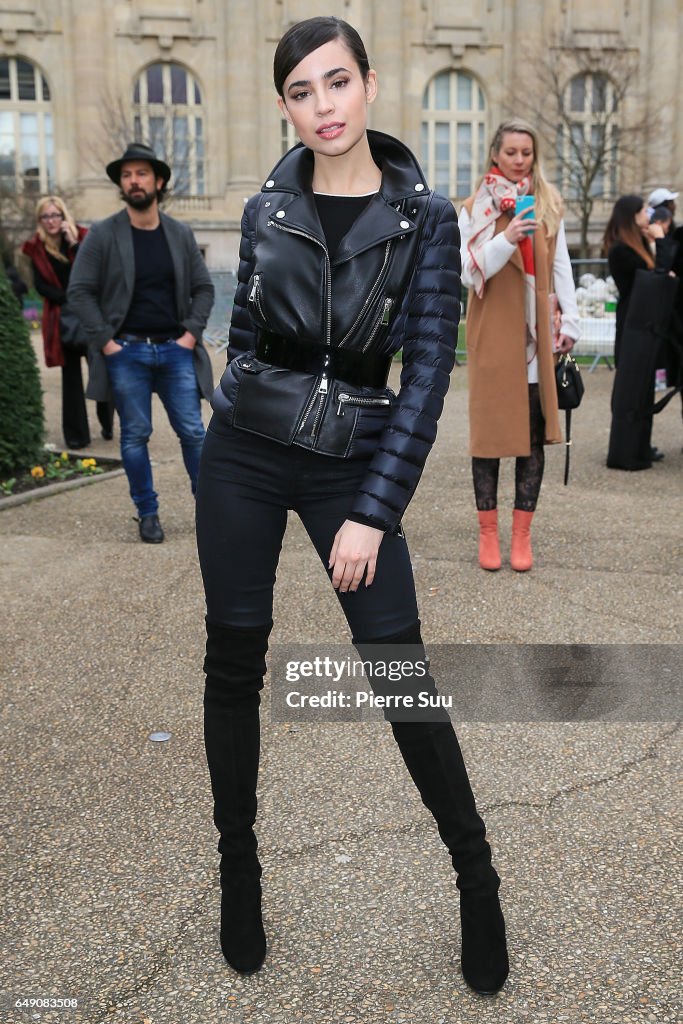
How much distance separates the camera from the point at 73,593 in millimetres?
5430

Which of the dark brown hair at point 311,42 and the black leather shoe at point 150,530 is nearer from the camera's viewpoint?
the dark brown hair at point 311,42

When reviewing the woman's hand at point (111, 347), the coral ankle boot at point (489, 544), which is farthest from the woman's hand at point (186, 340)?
the coral ankle boot at point (489, 544)

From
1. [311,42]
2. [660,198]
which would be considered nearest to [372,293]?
[311,42]

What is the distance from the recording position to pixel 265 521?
2422 millimetres

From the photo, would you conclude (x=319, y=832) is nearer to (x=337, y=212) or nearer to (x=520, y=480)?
(x=337, y=212)

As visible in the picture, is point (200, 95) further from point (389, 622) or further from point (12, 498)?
point (389, 622)

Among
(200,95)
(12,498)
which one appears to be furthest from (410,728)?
(200,95)

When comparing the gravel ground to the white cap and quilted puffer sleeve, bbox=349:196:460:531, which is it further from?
the white cap

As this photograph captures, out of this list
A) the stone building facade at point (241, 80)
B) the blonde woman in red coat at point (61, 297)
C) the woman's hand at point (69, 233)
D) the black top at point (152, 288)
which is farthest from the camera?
the stone building facade at point (241, 80)

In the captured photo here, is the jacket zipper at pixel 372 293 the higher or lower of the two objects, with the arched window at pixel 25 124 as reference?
lower

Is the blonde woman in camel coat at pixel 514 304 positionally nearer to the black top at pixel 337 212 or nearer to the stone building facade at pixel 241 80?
the black top at pixel 337 212

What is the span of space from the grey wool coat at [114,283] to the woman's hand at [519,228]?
6.16 feet

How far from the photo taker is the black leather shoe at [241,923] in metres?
2.50

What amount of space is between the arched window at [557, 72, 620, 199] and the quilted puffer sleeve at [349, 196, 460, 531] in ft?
134
